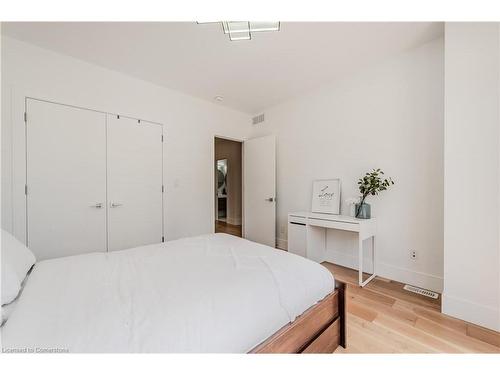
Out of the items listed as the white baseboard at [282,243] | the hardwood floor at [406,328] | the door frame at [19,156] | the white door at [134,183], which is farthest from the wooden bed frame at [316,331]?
the door frame at [19,156]

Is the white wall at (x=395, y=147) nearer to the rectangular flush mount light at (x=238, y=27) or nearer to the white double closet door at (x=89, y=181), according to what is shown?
the rectangular flush mount light at (x=238, y=27)

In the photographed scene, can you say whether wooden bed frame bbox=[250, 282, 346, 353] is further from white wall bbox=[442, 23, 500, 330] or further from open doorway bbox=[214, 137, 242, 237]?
open doorway bbox=[214, 137, 242, 237]

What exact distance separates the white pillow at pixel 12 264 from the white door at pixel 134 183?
1.47m

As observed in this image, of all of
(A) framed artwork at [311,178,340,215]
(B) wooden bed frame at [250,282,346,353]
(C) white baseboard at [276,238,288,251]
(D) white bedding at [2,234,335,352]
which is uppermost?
(A) framed artwork at [311,178,340,215]

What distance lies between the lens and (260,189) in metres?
3.91

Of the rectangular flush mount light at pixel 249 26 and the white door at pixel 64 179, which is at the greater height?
the rectangular flush mount light at pixel 249 26

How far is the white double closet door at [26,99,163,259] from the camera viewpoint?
7.28ft

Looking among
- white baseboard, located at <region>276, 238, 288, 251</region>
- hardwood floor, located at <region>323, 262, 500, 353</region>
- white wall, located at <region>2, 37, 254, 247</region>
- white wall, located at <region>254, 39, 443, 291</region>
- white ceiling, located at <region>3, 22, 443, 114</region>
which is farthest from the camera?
white baseboard, located at <region>276, 238, 288, 251</region>

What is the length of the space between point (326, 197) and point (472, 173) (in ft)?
4.99

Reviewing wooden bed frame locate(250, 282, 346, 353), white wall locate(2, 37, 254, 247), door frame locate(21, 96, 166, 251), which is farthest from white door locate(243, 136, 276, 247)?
door frame locate(21, 96, 166, 251)

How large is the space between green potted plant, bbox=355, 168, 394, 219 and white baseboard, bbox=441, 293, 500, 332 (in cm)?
102

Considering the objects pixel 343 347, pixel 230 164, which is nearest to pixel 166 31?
pixel 343 347

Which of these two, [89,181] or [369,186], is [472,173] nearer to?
[369,186]

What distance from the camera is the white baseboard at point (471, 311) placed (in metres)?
1.61
